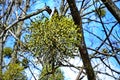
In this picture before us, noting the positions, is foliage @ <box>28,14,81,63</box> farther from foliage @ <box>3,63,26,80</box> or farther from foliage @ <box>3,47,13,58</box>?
foliage @ <box>3,47,13,58</box>

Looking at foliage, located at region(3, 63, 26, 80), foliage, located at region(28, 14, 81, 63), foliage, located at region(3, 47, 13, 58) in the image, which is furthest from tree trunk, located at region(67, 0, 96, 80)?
foliage, located at region(3, 47, 13, 58)

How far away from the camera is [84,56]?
2387 millimetres

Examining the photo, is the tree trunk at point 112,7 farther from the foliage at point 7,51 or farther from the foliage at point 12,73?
the foliage at point 7,51

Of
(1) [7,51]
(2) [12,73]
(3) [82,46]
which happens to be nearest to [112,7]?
(3) [82,46]

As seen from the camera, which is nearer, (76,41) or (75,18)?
(76,41)

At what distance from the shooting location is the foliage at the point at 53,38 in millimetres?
1811

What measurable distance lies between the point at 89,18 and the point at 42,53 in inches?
161

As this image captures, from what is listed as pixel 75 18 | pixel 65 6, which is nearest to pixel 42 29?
pixel 75 18

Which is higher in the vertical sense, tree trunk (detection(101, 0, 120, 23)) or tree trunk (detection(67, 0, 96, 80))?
tree trunk (detection(101, 0, 120, 23))

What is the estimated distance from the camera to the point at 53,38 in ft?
5.93

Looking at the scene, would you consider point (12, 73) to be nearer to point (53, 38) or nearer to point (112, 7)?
point (112, 7)

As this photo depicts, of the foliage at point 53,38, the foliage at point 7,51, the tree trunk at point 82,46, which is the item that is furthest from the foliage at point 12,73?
the foliage at point 7,51

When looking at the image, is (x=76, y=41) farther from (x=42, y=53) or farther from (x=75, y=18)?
(x=75, y=18)

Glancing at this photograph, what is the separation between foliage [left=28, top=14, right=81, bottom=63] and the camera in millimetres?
1811
